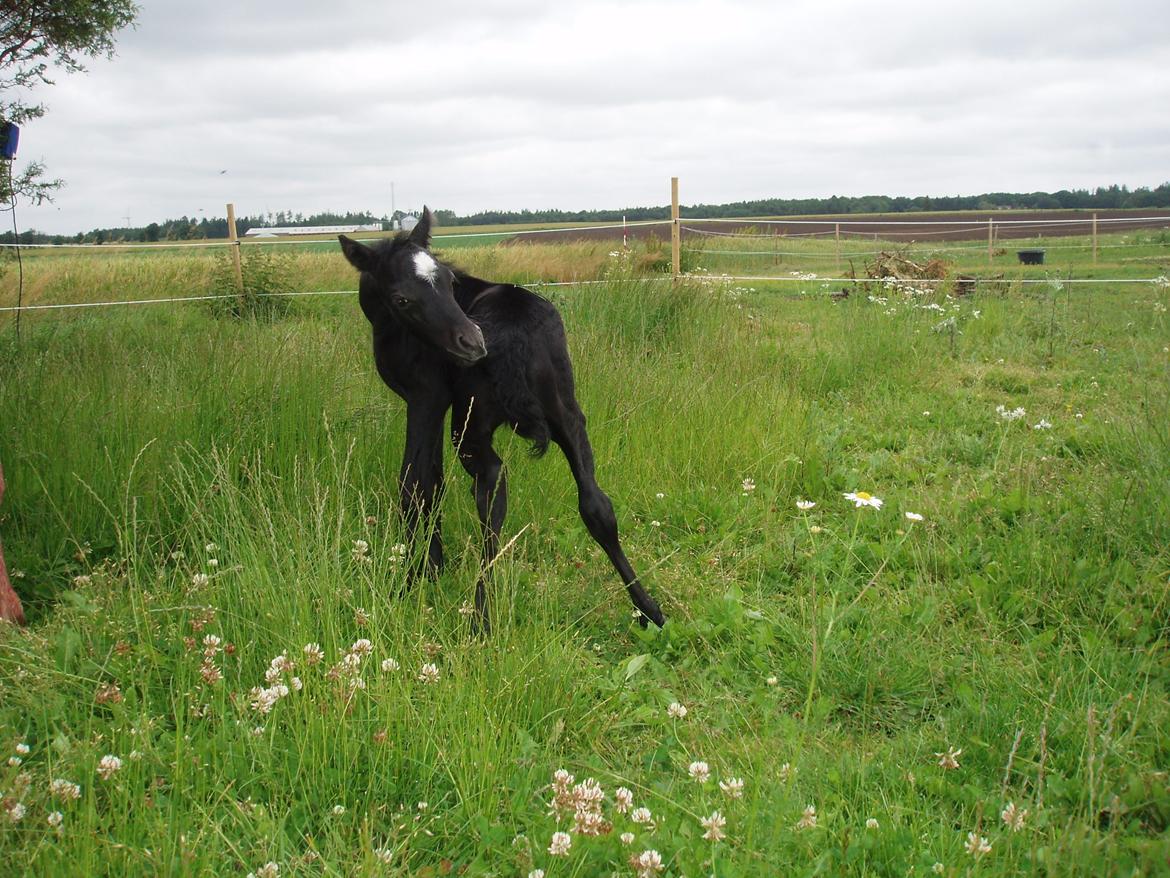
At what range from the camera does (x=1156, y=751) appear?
8.33ft

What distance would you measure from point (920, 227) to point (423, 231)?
35.9m

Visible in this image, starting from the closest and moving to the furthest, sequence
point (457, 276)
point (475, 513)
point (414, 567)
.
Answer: point (414, 567), point (457, 276), point (475, 513)

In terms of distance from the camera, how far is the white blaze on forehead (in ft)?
11.8

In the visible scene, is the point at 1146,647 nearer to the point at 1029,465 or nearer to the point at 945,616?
the point at 945,616

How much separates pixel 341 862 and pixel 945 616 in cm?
274

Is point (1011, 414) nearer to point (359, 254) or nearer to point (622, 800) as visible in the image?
point (359, 254)

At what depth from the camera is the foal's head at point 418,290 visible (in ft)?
11.3

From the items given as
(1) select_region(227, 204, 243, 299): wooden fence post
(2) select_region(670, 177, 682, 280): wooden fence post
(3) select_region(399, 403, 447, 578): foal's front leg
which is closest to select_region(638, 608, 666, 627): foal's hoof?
(3) select_region(399, 403, 447, 578): foal's front leg

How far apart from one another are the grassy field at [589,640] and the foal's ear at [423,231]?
104cm

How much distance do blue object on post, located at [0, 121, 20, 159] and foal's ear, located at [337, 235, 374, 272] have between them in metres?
2.68

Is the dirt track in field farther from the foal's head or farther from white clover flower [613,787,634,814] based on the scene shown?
white clover flower [613,787,634,814]

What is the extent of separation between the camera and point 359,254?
12.6 ft

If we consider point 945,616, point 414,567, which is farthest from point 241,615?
point 945,616

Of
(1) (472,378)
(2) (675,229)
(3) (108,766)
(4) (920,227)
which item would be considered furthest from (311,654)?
(4) (920,227)
